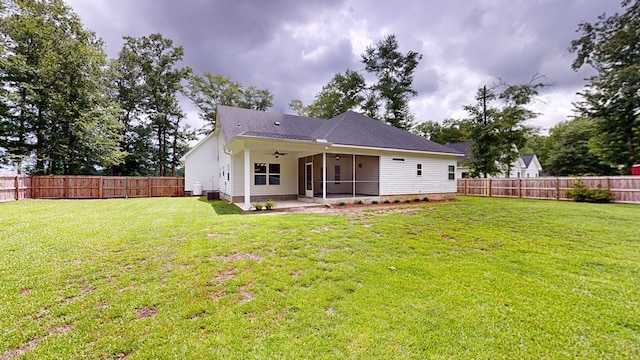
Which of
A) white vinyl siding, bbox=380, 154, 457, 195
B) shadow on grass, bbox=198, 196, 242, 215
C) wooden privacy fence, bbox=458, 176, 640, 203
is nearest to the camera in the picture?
shadow on grass, bbox=198, 196, 242, 215

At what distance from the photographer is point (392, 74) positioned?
27344 millimetres

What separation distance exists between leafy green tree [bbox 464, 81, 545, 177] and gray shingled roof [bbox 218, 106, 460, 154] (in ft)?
21.1

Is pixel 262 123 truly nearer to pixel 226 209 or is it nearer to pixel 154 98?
pixel 226 209

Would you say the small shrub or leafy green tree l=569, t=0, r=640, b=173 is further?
leafy green tree l=569, t=0, r=640, b=173

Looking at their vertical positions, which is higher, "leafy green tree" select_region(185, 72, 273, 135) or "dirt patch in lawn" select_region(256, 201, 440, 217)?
"leafy green tree" select_region(185, 72, 273, 135)

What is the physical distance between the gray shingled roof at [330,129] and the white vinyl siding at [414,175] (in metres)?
0.62

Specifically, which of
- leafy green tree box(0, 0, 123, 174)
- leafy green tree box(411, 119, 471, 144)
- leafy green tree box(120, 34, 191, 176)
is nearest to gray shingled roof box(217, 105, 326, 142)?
leafy green tree box(0, 0, 123, 174)

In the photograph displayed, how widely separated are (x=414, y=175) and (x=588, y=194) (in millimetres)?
8750

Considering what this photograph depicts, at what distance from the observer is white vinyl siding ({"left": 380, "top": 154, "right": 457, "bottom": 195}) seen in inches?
527

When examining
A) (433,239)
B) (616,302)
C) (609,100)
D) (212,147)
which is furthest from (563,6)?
(212,147)

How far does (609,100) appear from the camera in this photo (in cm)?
1642

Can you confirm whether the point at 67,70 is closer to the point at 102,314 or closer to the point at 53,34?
the point at 53,34

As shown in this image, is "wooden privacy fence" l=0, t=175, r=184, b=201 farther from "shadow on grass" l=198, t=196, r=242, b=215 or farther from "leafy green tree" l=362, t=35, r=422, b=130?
"leafy green tree" l=362, t=35, r=422, b=130

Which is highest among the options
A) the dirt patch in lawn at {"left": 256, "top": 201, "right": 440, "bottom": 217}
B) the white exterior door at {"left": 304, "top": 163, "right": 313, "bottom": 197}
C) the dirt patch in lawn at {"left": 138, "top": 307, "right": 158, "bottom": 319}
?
the white exterior door at {"left": 304, "top": 163, "right": 313, "bottom": 197}
